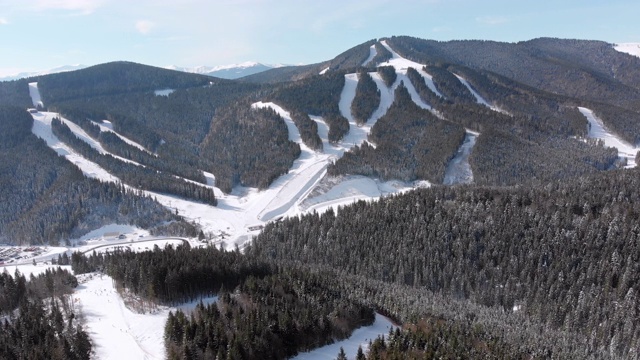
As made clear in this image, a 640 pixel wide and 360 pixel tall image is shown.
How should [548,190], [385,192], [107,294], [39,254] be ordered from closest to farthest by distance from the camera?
1. [107,294]
2. [39,254]
3. [548,190]
4. [385,192]

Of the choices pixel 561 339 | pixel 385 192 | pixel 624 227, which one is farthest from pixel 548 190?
pixel 561 339

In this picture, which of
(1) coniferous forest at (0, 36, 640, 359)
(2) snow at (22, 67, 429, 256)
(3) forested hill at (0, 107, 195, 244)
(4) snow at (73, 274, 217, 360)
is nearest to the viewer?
(4) snow at (73, 274, 217, 360)

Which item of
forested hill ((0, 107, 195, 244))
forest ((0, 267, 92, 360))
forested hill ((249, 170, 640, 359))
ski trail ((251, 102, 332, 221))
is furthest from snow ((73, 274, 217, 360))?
ski trail ((251, 102, 332, 221))

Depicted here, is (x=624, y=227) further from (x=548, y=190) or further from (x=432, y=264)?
(x=432, y=264)

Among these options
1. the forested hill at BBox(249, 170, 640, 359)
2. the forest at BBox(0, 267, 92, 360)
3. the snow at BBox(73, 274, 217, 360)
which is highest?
the forest at BBox(0, 267, 92, 360)

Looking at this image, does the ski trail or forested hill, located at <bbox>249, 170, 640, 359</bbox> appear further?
the ski trail

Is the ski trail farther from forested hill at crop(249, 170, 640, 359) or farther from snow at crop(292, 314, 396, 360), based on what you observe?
snow at crop(292, 314, 396, 360)

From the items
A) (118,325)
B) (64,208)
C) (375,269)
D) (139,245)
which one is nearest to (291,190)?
(139,245)

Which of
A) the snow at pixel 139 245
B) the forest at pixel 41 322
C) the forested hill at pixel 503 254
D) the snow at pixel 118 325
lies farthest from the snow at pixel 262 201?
the snow at pixel 118 325
